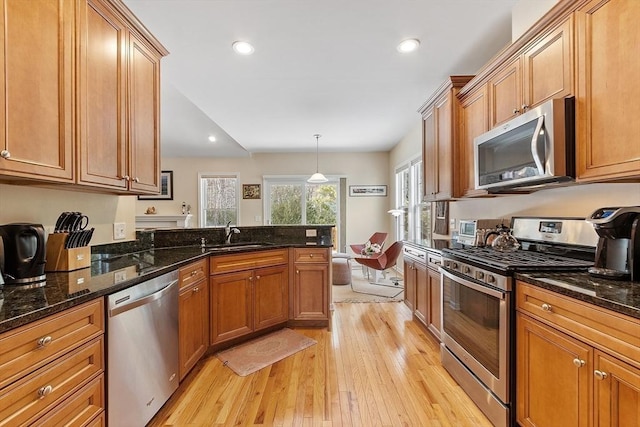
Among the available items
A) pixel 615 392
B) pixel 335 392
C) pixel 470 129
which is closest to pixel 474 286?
pixel 615 392

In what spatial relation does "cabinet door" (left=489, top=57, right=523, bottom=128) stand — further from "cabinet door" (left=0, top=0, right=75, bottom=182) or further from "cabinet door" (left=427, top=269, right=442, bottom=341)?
"cabinet door" (left=0, top=0, right=75, bottom=182)

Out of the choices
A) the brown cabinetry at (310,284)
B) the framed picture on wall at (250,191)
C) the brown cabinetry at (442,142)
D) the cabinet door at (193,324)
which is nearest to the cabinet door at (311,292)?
the brown cabinetry at (310,284)

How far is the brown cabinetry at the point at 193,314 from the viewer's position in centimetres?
204

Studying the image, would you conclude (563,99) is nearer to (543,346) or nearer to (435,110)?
(543,346)

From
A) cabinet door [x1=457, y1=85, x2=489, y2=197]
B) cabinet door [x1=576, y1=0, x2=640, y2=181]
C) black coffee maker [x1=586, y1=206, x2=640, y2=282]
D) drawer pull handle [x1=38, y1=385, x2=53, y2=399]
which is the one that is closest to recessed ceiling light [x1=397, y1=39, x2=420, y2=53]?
cabinet door [x1=457, y1=85, x2=489, y2=197]

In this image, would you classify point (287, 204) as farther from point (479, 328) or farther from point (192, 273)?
point (479, 328)

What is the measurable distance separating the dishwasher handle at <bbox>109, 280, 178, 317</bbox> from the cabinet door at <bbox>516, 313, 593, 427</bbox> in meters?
1.96

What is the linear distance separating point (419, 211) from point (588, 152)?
3.47 metres

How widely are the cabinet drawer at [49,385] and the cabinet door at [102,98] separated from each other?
0.86m

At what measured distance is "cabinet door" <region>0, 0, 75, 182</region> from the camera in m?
1.18

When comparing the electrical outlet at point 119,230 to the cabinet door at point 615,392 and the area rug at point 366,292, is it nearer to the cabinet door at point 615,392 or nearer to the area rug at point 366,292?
the area rug at point 366,292

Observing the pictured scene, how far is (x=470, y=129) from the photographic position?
2.66 m

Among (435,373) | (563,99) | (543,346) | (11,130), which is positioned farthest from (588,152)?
(11,130)

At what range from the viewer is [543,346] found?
1390 millimetres
